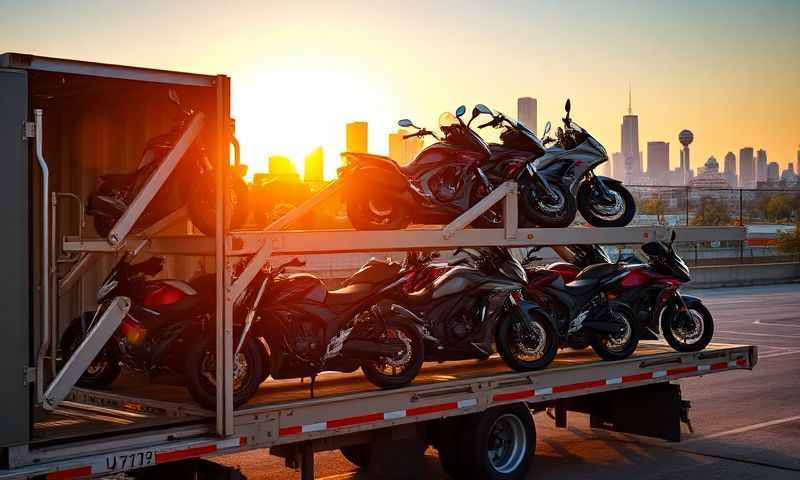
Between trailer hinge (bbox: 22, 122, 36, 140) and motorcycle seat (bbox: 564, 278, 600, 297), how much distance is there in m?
5.60

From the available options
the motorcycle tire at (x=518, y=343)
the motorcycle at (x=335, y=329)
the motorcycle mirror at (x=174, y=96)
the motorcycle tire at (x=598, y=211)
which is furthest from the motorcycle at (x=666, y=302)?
the motorcycle mirror at (x=174, y=96)

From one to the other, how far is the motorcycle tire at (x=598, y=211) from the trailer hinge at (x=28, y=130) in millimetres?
5981

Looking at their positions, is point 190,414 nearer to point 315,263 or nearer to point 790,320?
point 315,263

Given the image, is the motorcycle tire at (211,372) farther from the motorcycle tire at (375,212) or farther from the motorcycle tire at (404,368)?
the motorcycle tire at (375,212)


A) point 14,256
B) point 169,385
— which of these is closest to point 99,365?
point 169,385

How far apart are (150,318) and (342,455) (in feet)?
9.51

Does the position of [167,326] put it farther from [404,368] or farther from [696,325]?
[696,325]

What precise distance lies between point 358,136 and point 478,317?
6.50 ft

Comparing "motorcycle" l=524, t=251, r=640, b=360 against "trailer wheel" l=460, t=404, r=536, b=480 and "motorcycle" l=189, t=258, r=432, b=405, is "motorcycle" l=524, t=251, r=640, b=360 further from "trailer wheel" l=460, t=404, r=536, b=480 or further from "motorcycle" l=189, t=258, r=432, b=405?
"motorcycle" l=189, t=258, r=432, b=405

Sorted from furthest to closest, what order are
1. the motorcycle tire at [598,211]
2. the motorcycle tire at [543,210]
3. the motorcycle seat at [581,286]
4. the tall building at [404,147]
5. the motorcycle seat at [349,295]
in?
the motorcycle tire at [598,211] < the motorcycle seat at [581,286] < the tall building at [404,147] < the motorcycle tire at [543,210] < the motorcycle seat at [349,295]

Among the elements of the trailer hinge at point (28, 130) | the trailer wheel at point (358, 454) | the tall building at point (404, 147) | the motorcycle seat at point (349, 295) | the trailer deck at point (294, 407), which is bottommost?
the trailer wheel at point (358, 454)

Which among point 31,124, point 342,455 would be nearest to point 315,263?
point 342,455

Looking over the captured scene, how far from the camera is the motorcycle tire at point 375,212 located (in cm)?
844

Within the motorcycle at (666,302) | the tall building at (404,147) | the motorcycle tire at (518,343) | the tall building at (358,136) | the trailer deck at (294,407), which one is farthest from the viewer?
the motorcycle at (666,302)
